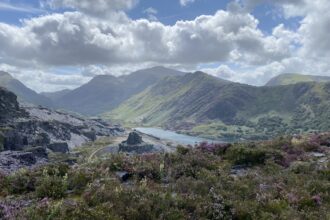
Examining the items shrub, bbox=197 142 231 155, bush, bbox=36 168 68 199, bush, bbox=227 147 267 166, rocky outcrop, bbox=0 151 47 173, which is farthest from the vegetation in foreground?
rocky outcrop, bbox=0 151 47 173

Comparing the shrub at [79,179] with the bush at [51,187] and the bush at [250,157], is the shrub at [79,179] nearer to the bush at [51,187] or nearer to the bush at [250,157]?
the bush at [51,187]

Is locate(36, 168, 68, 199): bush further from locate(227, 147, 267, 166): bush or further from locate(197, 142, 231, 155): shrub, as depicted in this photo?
locate(197, 142, 231, 155): shrub

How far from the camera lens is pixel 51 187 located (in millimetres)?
13289

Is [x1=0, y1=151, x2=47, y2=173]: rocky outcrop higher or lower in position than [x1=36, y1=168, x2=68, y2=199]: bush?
lower

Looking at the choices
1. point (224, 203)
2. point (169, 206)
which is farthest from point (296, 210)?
point (169, 206)

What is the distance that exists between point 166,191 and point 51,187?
401cm

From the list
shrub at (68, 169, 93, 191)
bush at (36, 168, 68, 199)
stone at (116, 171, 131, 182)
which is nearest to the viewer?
bush at (36, 168, 68, 199)

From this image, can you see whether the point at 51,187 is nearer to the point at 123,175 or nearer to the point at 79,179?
the point at 79,179

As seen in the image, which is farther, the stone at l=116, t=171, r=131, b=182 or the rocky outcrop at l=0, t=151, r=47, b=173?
the rocky outcrop at l=0, t=151, r=47, b=173

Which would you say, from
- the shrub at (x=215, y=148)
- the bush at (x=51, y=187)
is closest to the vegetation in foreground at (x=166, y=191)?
the bush at (x=51, y=187)

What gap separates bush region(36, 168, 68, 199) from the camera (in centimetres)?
1306

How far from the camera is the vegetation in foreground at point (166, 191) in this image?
11.3 m

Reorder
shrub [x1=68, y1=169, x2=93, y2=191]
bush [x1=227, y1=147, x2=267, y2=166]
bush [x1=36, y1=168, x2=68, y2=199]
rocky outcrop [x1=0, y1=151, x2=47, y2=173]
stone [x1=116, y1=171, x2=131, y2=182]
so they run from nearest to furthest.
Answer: bush [x1=36, y1=168, x2=68, y2=199], shrub [x1=68, y1=169, x2=93, y2=191], stone [x1=116, y1=171, x2=131, y2=182], bush [x1=227, y1=147, x2=267, y2=166], rocky outcrop [x1=0, y1=151, x2=47, y2=173]

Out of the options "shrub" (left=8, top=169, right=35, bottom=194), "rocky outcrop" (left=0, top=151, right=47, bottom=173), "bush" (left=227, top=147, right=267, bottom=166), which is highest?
"bush" (left=227, top=147, right=267, bottom=166)
